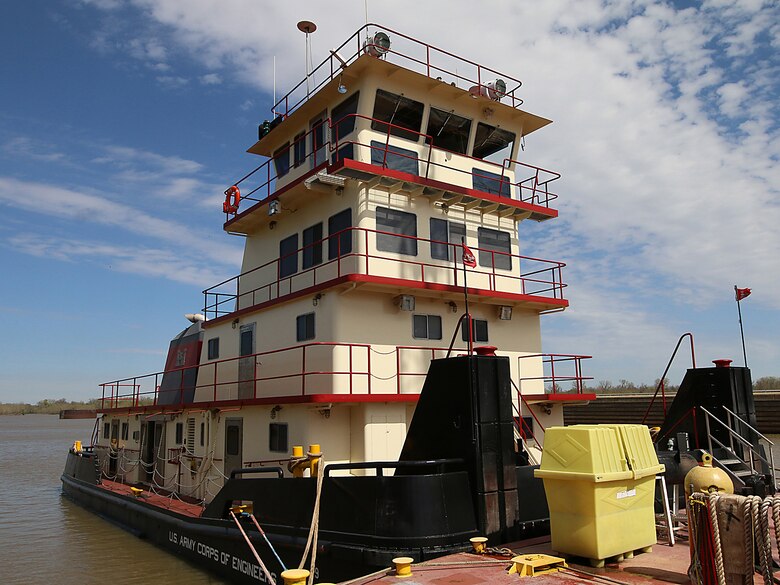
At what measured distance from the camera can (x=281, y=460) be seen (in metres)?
10.5

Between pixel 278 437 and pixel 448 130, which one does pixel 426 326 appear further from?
pixel 448 130

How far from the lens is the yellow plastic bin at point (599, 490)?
6340 millimetres

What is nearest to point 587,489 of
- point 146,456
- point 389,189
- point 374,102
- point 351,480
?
point 351,480

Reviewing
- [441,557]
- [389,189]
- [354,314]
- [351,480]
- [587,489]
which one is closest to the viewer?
[587,489]

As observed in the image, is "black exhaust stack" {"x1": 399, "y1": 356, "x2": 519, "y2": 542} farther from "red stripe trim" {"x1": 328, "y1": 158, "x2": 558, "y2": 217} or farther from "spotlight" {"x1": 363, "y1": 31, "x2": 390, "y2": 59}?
Answer: "spotlight" {"x1": 363, "y1": 31, "x2": 390, "y2": 59}

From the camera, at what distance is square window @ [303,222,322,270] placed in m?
13.2

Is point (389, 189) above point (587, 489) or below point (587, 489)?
above

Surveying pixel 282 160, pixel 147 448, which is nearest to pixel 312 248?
pixel 282 160

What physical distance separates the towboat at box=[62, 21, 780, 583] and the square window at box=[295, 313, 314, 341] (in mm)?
59

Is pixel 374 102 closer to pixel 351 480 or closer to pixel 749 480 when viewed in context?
pixel 351 480

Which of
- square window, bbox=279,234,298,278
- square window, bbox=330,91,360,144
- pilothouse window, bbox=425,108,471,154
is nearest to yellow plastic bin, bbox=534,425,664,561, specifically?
square window, bbox=279,234,298,278

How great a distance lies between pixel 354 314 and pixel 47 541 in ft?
33.1

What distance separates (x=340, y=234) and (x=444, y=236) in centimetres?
229

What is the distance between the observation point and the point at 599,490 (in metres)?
6.33
